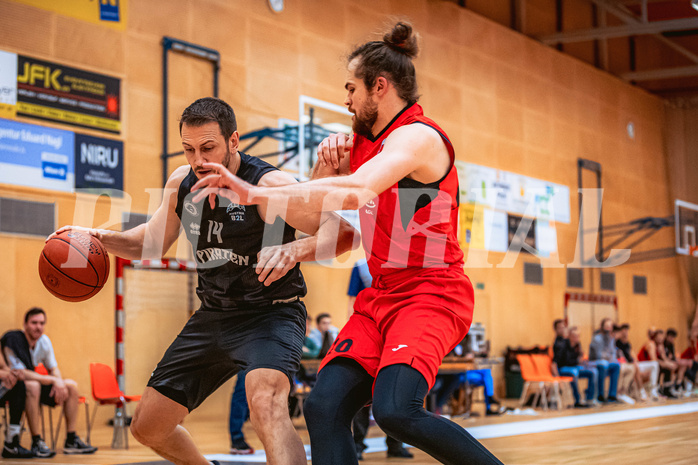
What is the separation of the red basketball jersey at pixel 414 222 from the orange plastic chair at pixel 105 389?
5.80 m

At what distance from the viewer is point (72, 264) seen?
12.0 ft

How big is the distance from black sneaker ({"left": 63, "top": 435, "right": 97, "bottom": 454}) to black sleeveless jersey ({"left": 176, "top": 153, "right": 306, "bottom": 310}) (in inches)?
173

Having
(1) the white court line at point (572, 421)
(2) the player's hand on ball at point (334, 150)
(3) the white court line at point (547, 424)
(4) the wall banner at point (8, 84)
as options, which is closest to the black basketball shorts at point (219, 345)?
(2) the player's hand on ball at point (334, 150)

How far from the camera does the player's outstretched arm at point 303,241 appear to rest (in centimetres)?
293

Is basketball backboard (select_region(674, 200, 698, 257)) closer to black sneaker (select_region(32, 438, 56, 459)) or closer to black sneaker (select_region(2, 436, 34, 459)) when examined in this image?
black sneaker (select_region(32, 438, 56, 459))

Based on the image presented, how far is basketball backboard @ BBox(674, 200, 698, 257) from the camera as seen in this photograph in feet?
65.1

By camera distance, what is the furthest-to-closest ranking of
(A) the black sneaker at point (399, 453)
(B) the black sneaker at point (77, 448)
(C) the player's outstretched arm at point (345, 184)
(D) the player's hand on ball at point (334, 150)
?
(B) the black sneaker at point (77, 448) → (A) the black sneaker at point (399, 453) → (D) the player's hand on ball at point (334, 150) → (C) the player's outstretched arm at point (345, 184)

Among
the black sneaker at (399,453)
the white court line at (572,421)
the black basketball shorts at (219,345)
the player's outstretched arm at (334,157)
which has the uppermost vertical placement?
the player's outstretched arm at (334,157)

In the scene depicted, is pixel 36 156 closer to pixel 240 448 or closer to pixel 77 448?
pixel 77 448

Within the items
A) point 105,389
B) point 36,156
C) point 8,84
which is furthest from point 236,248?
point 8,84

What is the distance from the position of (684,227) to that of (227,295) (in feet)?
62.5

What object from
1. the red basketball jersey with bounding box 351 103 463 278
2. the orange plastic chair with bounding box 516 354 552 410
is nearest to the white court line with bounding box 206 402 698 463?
the orange plastic chair with bounding box 516 354 552 410

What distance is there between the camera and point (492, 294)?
16125 millimetres

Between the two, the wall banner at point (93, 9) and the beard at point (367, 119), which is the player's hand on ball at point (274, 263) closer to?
the beard at point (367, 119)
